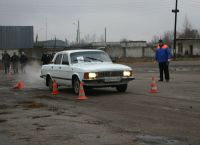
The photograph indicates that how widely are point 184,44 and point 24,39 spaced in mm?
26960

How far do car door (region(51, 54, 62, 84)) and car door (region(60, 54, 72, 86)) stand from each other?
0.84 feet

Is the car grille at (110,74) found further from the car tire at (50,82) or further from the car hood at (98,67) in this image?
the car tire at (50,82)

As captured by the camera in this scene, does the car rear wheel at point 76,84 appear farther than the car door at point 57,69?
No

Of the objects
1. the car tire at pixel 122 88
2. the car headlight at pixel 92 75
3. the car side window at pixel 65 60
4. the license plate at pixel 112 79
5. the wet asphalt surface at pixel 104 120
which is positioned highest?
the car side window at pixel 65 60

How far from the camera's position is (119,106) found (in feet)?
41.6

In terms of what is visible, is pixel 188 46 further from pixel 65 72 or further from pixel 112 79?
pixel 112 79

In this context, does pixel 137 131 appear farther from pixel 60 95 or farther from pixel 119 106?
pixel 60 95

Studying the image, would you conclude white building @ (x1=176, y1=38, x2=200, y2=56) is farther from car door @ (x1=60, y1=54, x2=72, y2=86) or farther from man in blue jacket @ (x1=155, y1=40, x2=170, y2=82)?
car door @ (x1=60, y1=54, x2=72, y2=86)

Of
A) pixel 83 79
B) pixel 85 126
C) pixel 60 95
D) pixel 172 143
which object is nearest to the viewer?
pixel 172 143

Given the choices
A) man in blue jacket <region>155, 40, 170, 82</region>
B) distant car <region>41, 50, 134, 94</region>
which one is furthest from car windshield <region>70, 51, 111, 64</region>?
man in blue jacket <region>155, 40, 170, 82</region>

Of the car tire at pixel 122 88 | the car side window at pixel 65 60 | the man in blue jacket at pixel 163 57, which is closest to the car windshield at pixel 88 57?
the car side window at pixel 65 60

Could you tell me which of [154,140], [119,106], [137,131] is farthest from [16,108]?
[154,140]

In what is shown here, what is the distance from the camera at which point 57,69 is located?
17.8m

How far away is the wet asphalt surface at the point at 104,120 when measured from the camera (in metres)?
8.24
